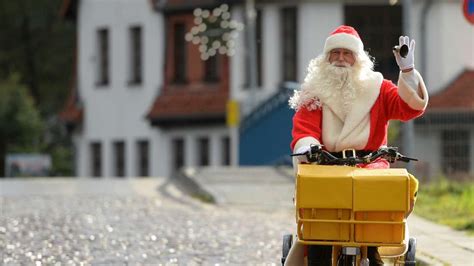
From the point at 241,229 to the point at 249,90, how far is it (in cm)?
2638

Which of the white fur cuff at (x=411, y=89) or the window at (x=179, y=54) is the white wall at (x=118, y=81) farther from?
the white fur cuff at (x=411, y=89)

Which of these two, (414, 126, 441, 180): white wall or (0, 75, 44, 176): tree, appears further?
(0, 75, 44, 176): tree

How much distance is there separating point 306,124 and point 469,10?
21.8ft

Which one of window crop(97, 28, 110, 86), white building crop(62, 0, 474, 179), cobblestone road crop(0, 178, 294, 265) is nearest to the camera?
cobblestone road crop(0, 178, 294, 265)

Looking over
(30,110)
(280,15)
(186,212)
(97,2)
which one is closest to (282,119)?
(280,15)

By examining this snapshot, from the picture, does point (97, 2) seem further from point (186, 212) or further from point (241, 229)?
point (241, 229)

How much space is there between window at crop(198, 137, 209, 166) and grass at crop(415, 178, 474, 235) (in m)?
21.8

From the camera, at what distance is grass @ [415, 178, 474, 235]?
18.6m

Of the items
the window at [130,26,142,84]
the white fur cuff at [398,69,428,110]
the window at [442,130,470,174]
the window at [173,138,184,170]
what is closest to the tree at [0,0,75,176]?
the window at [130,26,142,84]

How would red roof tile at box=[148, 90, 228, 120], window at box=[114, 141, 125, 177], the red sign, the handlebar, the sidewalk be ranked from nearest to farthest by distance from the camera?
the handlebar → the sidewalk → the red sign → red roof tile at box=[148, 90, 228, 120] → window at box=[114, 141, 125, 177]

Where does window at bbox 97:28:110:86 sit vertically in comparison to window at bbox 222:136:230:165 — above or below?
above

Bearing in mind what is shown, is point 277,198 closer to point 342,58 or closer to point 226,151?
point 342,58

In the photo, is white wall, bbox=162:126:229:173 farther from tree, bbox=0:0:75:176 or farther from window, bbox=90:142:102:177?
tree, bbox=0:0:75:176

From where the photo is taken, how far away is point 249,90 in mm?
44531
